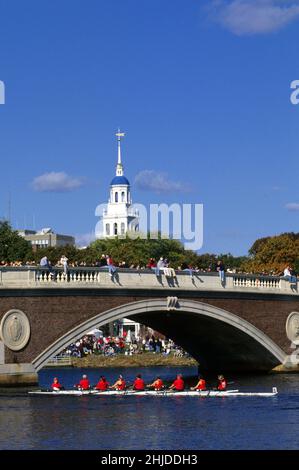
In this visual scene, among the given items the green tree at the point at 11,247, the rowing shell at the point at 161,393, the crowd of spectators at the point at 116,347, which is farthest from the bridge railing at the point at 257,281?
the crowd of spectators at the point at 116,347

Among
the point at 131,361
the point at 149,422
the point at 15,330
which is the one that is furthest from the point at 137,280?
the point at 131,361

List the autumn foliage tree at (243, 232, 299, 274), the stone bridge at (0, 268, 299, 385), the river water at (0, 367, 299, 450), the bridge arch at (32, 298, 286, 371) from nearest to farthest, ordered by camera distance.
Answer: the river water at (0, 367, 299, 450), the stone bridge at (0, 268, 299, 385), the bridge arch at (32, 298, 286, 371), the autumn foliage tree at (243, 232, 299, 274)

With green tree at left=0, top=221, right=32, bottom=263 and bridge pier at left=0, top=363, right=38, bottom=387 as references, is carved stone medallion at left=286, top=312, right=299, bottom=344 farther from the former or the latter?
green tree at left=0, top=221, right=32, bottom=263

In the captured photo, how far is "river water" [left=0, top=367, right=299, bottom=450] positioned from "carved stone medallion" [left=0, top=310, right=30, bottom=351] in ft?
8.77

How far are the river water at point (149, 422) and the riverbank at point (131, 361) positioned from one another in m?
45.0

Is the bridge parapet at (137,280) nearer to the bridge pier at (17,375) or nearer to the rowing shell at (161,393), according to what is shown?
the bridge pier at (17,375)

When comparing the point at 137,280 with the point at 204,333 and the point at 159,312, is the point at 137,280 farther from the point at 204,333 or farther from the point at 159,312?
the point at 204,333

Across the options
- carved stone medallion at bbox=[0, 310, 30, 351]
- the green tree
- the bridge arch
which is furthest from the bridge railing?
the green tree

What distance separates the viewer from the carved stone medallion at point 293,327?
79.7 meters

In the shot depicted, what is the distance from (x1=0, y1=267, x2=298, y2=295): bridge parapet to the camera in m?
64.7

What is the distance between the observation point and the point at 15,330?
6394 centimetres
